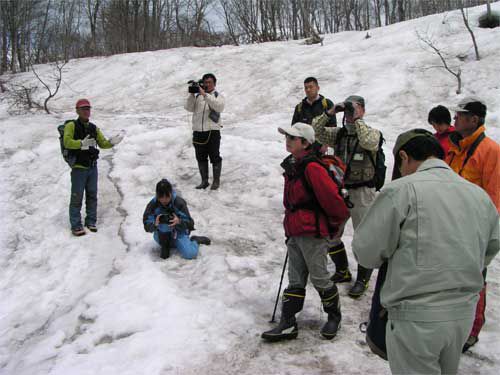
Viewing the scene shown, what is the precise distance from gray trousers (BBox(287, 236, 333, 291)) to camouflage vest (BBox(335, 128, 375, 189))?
3.70 ft

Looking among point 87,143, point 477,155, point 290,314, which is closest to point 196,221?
point 87,143

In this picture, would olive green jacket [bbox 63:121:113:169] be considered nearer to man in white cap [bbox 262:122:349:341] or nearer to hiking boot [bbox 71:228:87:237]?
hiking boot [bbox 71:228:87:237]

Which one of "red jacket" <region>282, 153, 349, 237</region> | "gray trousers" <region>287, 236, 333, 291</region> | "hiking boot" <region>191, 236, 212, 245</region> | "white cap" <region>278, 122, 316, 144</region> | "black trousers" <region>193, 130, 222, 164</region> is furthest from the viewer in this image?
"black trousers" <region>193, 130, 222, 164</region>

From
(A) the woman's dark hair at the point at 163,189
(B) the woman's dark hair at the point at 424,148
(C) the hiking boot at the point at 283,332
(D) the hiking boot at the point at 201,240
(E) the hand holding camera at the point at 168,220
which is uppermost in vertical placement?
(B) the woman's dark hair at the point at 424,148

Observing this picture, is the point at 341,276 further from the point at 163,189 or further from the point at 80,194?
the point at 80,194

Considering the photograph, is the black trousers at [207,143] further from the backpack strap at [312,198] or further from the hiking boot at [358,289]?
the backpack strap at [312,198]

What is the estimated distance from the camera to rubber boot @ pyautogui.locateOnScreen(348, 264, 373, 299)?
15.7 feet

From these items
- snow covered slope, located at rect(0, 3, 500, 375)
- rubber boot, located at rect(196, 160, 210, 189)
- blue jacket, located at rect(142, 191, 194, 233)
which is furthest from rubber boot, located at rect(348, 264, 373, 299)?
rubber boot, located at rect(196, 160, 210, 189)

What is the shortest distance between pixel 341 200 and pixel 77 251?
4.39m

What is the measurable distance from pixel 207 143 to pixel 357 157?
383 centimetres

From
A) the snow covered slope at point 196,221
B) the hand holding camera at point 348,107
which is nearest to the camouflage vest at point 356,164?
the hand holding camera at point 348,107

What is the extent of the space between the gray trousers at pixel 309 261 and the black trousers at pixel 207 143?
425 centimetres

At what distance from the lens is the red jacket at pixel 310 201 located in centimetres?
370

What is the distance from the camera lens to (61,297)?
546 centimetres
